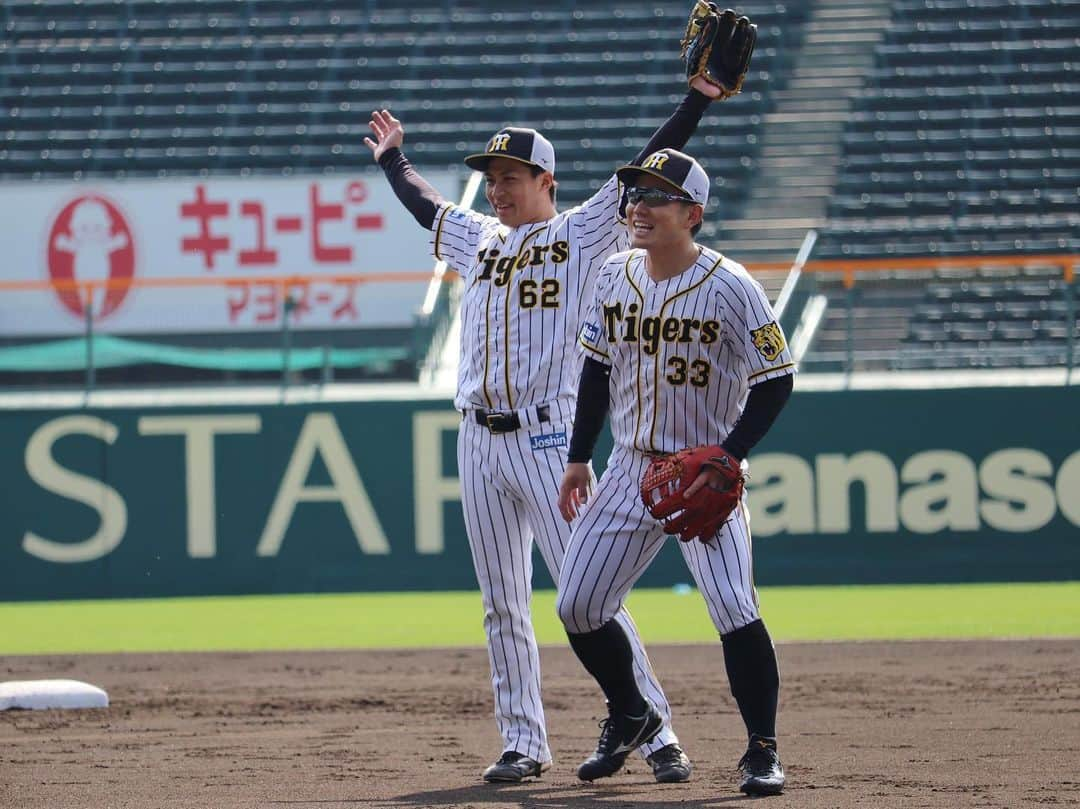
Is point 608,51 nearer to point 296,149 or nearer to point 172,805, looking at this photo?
point 296,149

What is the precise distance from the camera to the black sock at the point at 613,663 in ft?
18.2

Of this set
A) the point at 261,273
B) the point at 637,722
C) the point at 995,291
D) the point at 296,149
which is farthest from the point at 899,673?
the point at 296,149

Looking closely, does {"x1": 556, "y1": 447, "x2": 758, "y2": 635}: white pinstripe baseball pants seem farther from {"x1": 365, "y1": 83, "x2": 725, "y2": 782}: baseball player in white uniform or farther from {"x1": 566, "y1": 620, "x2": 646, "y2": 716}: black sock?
{"x1": 365, "y1": 83, "x2": 725, "y2": 782}: baseball player in white uniform

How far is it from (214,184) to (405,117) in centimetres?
302

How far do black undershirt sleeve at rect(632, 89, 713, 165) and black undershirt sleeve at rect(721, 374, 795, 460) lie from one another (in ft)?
2.89

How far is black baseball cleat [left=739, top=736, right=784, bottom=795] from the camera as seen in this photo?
16.9 ft

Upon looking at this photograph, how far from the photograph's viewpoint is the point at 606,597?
5.42 metres

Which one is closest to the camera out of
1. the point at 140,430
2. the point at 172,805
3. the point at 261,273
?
the point at 172,805

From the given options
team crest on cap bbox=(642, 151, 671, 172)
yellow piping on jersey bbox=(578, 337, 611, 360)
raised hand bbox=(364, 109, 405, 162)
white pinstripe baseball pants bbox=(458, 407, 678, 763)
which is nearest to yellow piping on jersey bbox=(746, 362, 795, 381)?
yellow piping on jersey bbox=(578, 337, 611, 360)

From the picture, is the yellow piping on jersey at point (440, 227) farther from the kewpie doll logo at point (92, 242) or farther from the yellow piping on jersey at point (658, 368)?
the kewpie doll logo at point (92, 242)

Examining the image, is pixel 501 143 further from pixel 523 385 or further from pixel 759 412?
pixel 759 412

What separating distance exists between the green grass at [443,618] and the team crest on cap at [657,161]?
515 centimetres

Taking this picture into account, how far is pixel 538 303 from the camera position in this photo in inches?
229

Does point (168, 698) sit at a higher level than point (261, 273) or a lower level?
lower
